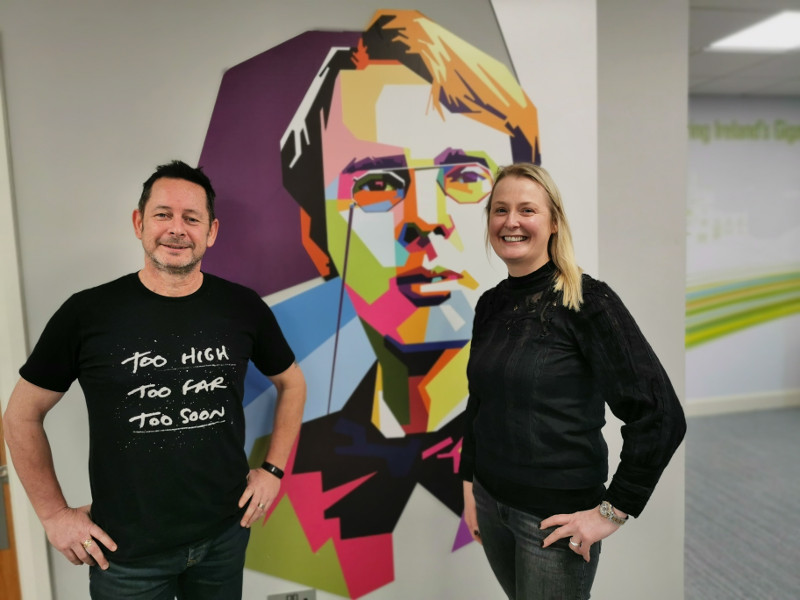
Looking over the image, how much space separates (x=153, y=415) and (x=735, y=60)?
426cm

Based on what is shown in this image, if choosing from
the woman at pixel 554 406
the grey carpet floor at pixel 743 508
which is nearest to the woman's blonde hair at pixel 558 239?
the woman at pixel 554 406

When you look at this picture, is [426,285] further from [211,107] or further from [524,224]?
[211,107]

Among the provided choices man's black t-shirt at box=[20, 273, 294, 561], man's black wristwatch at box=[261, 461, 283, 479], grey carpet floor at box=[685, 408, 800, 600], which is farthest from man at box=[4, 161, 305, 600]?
grey carpet floor at box=[685, 408, 800, 600]

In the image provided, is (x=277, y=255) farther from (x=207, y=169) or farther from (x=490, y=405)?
(x=490, y=405)

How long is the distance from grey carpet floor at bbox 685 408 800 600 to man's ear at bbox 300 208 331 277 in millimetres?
2134

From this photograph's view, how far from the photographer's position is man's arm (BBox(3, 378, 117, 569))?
1149 mm

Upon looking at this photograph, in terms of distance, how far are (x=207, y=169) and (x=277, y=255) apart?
343 millimetres

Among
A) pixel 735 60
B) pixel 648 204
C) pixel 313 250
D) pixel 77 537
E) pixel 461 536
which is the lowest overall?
pixel 461 536

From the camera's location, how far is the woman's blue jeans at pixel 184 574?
1160mm

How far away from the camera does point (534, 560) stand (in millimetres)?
1133

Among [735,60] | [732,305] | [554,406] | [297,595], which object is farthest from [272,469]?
[732,305]

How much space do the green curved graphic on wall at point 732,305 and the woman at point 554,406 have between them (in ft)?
12.5

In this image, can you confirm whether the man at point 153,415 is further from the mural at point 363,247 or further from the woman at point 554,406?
the woman at point 554,406

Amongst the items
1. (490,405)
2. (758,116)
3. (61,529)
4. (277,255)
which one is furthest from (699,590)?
(758,116)
